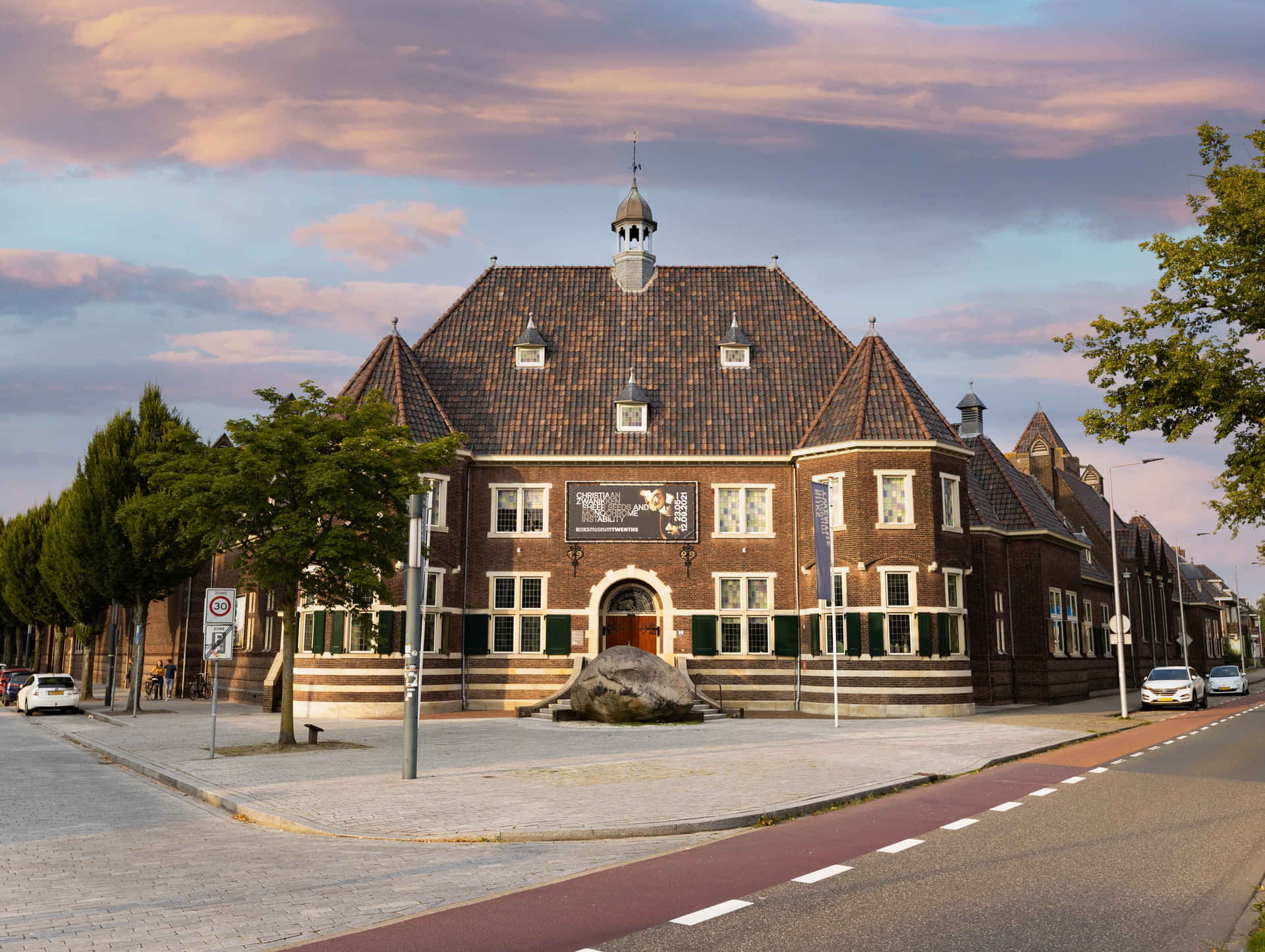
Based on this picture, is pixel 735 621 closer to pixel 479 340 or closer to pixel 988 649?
pixel 988 649

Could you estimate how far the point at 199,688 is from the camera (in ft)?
168

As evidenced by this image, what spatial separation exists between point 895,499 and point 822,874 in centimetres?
2567

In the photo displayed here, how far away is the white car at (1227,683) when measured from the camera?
55.3 meters

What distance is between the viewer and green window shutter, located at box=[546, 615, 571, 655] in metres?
35.8

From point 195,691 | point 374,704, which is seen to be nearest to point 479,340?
point 374,704

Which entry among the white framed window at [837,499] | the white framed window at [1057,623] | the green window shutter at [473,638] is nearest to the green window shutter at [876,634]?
the white framed window at [837,499]

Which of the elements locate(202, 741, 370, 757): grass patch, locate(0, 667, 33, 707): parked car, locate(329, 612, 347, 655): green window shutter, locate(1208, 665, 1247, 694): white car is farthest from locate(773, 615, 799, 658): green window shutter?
locate(0, 667, 33, 707): parked car

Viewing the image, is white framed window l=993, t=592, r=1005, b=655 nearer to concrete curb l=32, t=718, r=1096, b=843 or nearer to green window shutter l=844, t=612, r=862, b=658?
green window shutter l=844, t=612, r=862, b=658

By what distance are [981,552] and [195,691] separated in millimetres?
37407

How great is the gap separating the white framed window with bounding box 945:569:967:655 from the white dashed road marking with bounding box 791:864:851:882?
25.1m

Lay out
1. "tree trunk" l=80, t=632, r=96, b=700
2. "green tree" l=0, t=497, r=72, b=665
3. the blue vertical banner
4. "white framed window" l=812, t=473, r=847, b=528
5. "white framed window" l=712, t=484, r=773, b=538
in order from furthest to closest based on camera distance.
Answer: "green tree" l=0, t=497, r=72, b=665 < "tree trunk" l=80, t=632, r=96, b=700 < "white framed window" l=712, t=484, r=773, b=538 < "white framed window" l=812, t=473, r=847, b=528 < the blue vertical banner

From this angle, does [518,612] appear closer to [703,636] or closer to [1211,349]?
[703,636]

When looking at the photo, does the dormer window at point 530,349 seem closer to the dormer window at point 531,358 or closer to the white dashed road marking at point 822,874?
the dormer window at point 531,358

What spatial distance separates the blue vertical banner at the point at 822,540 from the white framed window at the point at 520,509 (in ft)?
34.1
